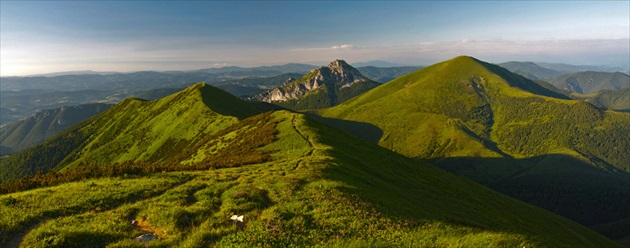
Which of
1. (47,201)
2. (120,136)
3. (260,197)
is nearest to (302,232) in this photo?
(260,197)

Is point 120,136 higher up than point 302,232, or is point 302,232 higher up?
point 302,232

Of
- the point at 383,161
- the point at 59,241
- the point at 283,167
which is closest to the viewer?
the point at 59,241

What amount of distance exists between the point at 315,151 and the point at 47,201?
112ft

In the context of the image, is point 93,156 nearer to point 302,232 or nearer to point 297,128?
point 297,128

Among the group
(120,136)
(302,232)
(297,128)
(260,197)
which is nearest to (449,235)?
(302,232)

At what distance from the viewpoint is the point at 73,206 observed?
19.2 m

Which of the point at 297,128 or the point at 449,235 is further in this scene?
the point at 297,128

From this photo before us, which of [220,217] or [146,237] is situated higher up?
[146,237]

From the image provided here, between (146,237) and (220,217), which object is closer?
(146,237)

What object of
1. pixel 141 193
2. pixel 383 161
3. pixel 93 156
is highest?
pixel 141 193

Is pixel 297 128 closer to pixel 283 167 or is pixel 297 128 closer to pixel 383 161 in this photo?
pixel 383 161

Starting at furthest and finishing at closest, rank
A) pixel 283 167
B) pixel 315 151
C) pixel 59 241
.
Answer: pixel 315 151, pixel 283 167, pixel 59 241

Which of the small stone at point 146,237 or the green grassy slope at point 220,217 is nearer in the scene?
the small stone at point 146,237

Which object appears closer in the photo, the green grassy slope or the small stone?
the small stone
